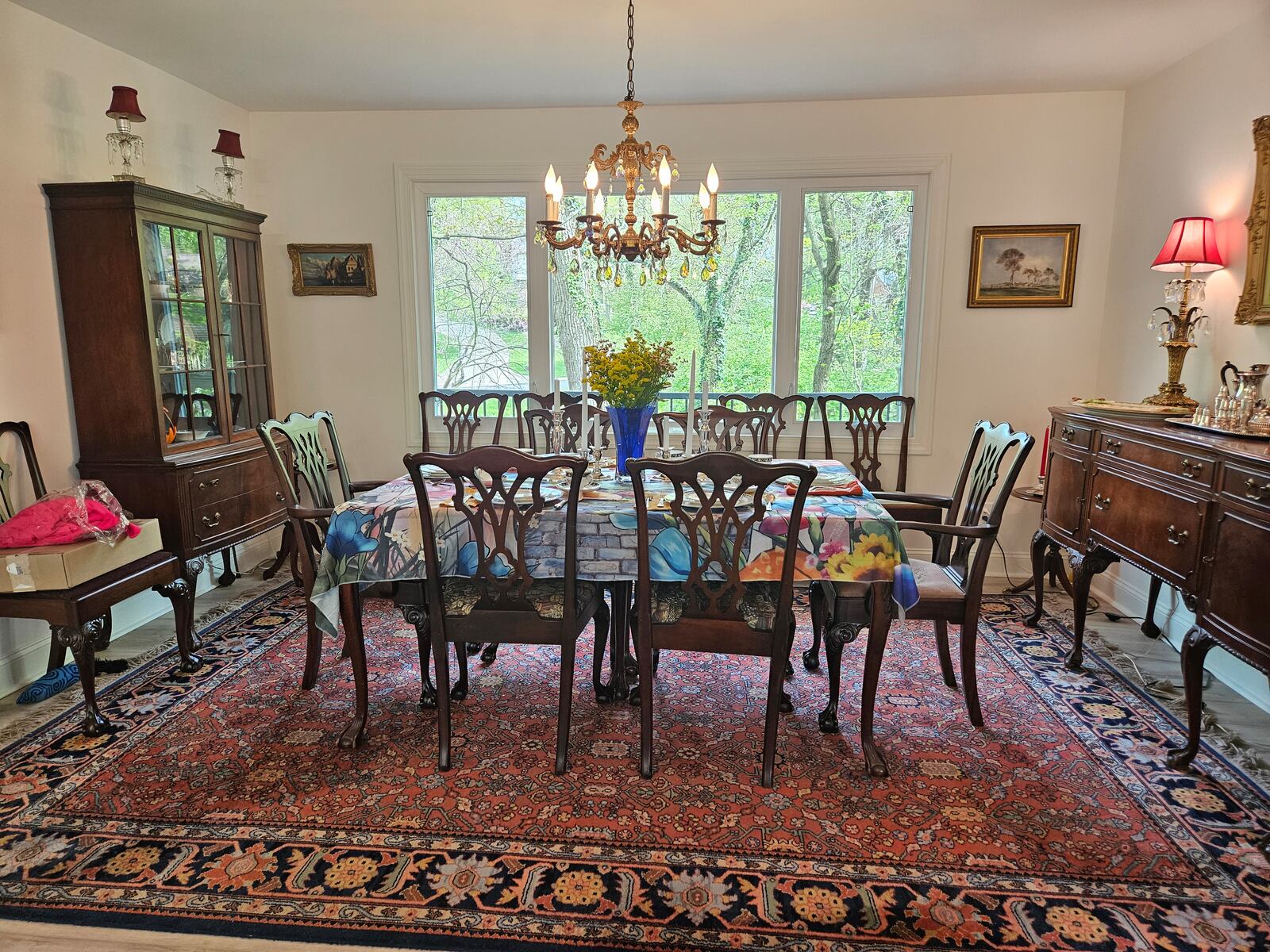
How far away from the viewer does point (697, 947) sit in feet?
5.58

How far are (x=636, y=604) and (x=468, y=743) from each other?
0.79 metres

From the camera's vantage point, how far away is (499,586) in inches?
91.7

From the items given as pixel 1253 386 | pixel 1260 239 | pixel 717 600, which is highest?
pixel 1260 239

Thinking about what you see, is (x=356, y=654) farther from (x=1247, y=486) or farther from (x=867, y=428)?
(x=867, y=428)

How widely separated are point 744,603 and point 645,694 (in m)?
0.40

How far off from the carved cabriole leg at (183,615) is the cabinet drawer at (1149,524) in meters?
3.63

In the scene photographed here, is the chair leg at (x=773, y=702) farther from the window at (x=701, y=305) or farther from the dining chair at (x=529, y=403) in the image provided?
the window at (x=701, y=305)

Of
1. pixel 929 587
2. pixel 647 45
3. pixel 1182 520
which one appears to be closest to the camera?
pixel 1182 520

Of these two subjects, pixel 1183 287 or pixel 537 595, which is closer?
pixel 537 595

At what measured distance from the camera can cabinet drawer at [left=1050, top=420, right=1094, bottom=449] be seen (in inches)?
123

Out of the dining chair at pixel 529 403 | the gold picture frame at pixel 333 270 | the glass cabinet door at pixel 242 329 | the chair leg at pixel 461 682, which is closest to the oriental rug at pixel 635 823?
the chair leg at pixel 461 682

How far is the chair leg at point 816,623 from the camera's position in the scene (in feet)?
8.44

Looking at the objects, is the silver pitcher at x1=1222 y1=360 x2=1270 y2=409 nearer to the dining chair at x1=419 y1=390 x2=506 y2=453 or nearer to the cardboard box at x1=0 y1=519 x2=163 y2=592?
the dining chair at x1=419 y1=390 x2=506 y2=453

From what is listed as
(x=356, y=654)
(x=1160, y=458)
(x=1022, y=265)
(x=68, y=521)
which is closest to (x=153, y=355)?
(x=68, y=521)
